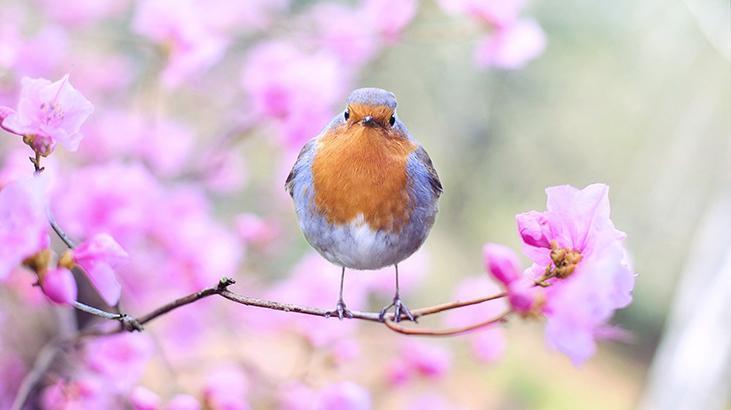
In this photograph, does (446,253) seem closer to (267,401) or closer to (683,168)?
(683,168)

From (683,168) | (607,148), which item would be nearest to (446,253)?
(607,148)

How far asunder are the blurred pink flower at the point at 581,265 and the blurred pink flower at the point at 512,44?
2.50 ft

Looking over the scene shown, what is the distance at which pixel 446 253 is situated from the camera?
5.99 metres

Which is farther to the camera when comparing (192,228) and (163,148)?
(163,148)

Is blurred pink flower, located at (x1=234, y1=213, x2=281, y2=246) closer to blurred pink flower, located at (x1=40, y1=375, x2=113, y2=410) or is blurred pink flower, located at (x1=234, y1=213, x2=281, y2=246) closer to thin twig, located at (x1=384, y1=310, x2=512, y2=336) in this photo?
blurred pink flower, located at (x1=40, y1=375, x2=113, y2=410)

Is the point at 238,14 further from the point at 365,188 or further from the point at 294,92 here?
the point at 365,188

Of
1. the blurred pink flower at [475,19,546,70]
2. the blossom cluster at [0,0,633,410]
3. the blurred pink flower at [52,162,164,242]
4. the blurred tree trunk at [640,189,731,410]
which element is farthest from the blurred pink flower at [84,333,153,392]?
the blurred tree trunk at [640,189,731,410]

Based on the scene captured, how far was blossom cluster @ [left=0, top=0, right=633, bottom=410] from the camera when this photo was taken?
592 mm

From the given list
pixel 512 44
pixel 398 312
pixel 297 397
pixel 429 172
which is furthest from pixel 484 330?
pixel 429 172

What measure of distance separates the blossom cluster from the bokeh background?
0.01m

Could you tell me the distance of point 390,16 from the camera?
1.54 m

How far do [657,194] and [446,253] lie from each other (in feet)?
5.15

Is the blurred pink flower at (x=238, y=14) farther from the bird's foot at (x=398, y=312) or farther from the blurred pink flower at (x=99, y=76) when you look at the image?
the bird's foot at (x=398, y=312)

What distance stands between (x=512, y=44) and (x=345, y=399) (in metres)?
0.67
